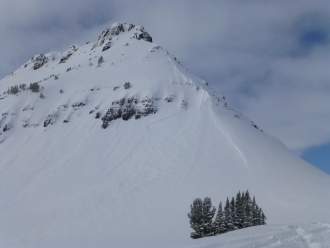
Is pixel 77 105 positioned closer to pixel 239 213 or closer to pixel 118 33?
pixel 239 213

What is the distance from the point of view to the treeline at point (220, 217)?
88.6 ft

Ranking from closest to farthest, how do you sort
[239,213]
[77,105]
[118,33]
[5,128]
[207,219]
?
[207,219]
[239,213]
[5,128]
[77,105]
[118,33]

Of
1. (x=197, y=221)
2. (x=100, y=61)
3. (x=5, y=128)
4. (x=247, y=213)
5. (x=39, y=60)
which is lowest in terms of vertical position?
(x=197, y=221)

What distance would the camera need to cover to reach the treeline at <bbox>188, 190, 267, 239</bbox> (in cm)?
2700

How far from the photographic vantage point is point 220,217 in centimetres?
2805

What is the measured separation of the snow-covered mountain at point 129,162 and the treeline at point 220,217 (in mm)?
3397

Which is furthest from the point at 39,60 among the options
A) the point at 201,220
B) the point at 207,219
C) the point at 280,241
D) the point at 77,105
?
the point at 280,241

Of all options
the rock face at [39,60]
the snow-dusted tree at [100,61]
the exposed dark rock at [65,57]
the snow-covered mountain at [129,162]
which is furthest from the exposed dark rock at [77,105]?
the rock face at [39,60]

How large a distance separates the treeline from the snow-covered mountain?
3.40 meters

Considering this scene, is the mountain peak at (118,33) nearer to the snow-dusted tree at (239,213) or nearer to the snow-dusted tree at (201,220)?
the snow-dusted tree at (239,213)

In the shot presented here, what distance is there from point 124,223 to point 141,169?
481 inches

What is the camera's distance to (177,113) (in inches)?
2413

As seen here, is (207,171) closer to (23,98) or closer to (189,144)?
(189,144)

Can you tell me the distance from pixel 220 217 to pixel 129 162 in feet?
81.7
